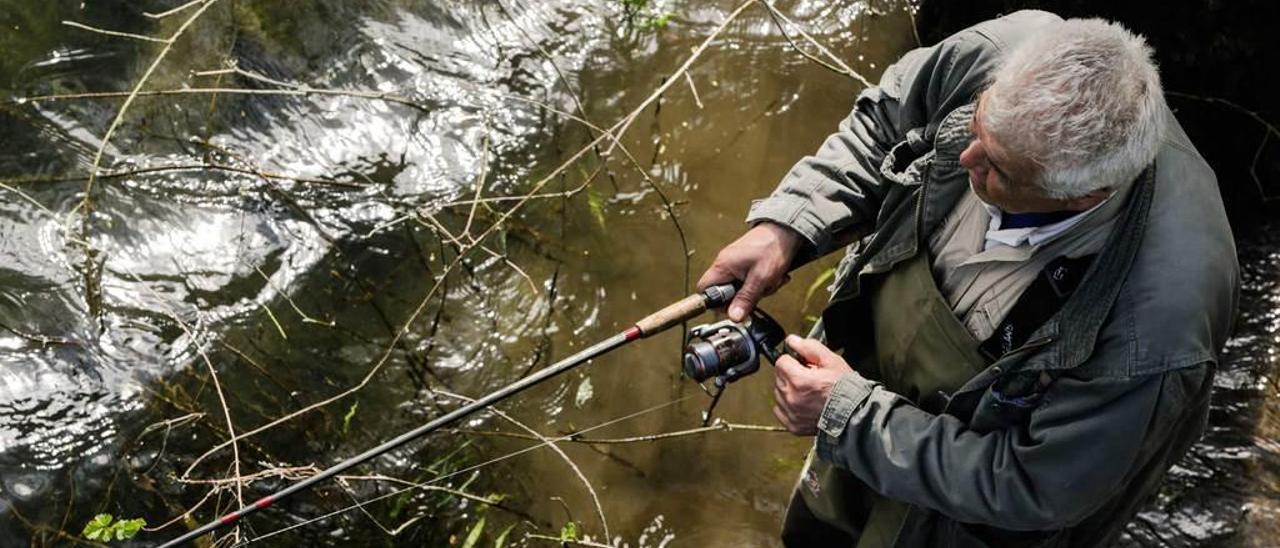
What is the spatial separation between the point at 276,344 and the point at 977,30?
9.26 ft

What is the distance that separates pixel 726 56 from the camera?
4789mm

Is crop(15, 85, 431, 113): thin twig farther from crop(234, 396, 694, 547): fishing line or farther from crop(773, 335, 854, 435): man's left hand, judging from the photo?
crop(773, 335, 854, 435): man's left hand

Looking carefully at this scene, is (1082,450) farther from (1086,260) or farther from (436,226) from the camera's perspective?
(436,226)

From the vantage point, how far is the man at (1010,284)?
1.93 m

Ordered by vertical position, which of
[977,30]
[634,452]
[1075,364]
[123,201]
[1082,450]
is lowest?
[634,452]

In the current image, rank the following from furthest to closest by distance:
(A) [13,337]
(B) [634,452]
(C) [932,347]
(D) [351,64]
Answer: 1. (D) [351,64]
2. (B) [634,452]
3. (A) [13,337]
4. (C) [932,347]

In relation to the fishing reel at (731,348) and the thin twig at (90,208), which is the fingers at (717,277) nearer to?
the fishing reel at (731,348)

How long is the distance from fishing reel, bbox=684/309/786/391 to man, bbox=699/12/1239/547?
3.1 inches

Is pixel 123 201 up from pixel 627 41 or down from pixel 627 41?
down

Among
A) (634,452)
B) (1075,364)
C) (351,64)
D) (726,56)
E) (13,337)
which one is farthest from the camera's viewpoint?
(726,56)

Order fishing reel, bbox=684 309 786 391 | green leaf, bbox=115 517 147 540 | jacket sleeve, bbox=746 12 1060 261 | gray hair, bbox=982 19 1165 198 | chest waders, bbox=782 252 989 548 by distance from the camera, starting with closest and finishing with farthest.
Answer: gray hair, bbox=982 19 1165 198, chest waders, bbox=782 252 989 548, jacket sleeve, bbox=746 12 1060 261, fishing reel, bbox=684 309 786 391, green leaf, bbox=115 517 147 540

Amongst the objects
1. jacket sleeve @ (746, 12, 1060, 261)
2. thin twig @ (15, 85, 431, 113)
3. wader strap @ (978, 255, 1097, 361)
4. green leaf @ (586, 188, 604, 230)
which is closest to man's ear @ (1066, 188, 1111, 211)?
wader strap @ (978, 255, 1097, 361)

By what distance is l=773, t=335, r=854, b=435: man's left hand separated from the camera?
7.91 ft

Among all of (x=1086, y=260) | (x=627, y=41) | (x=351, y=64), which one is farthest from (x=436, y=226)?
(x=1086, y=260)
